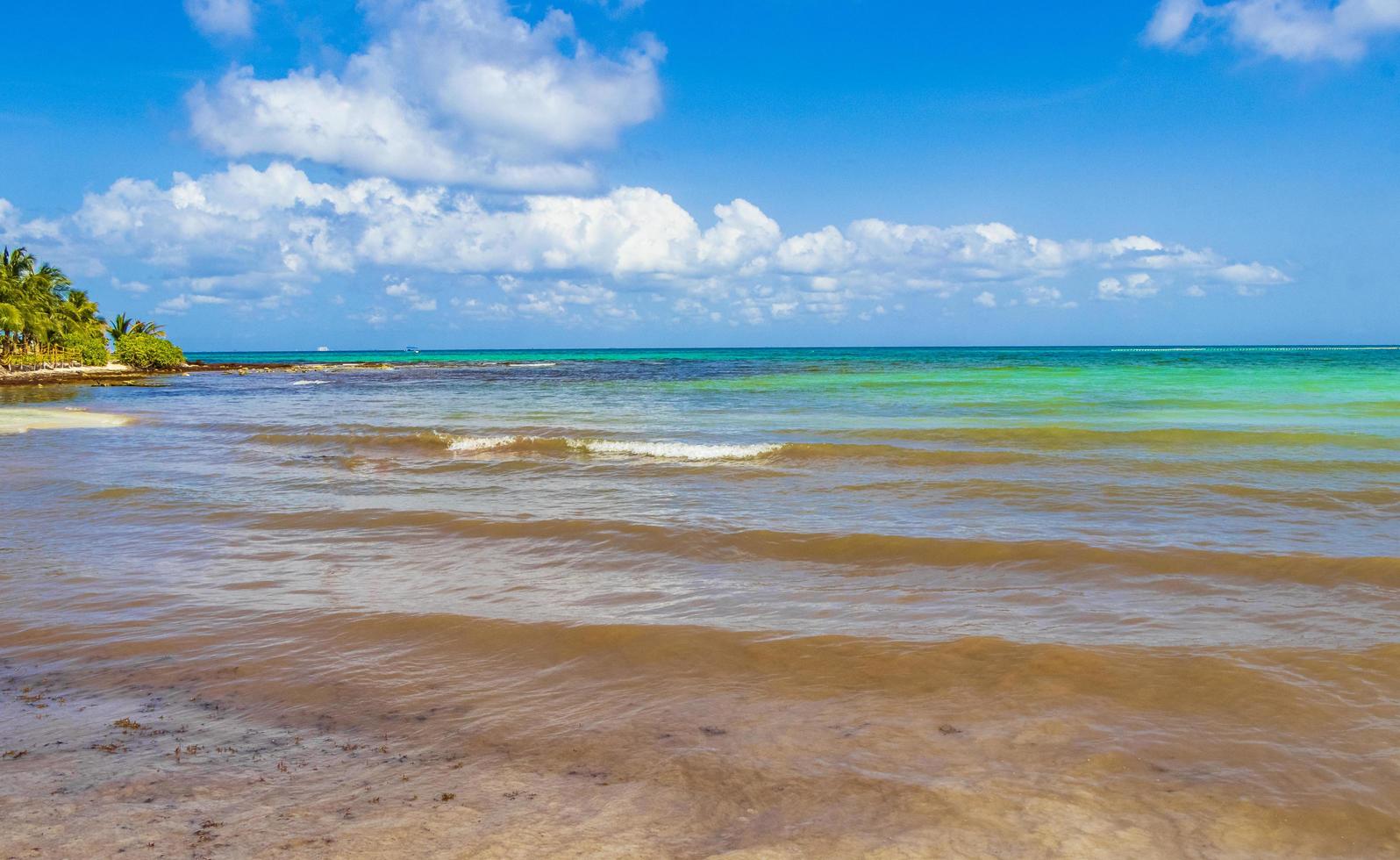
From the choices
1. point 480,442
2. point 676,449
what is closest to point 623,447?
point 676,449

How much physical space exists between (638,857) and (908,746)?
1700 millimetres

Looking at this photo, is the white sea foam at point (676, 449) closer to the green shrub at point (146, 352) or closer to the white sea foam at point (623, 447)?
the white sea foam at point (623, 447)

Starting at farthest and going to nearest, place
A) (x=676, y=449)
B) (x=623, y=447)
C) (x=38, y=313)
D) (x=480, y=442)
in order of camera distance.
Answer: (x=38, y=313) → (x=480, y=442) → (x=623, y=447) → (x=676, y=449)

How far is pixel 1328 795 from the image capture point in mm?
3725

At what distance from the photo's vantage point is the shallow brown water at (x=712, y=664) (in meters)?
3.52

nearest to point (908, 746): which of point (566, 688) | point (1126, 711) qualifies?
point (1126, 711)

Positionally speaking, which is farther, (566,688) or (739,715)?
(566,688)

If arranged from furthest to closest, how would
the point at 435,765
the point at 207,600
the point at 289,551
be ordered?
the point at 289,551, the point at 207,600, the point at 435,765

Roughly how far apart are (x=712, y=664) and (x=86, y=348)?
268ft

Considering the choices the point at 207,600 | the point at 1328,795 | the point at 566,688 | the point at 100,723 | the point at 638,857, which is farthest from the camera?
the point at 207,600

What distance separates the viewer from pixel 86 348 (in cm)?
6850

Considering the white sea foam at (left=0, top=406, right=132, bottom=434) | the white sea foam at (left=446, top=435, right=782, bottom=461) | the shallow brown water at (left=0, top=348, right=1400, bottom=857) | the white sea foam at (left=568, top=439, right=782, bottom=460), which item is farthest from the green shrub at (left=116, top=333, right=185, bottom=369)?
the white sea foam at (left=568, top=439, right=782, bottom=460)

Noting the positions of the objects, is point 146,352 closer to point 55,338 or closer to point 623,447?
point 55,338

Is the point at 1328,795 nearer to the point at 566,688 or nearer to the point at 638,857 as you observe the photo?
the point at 638,857
